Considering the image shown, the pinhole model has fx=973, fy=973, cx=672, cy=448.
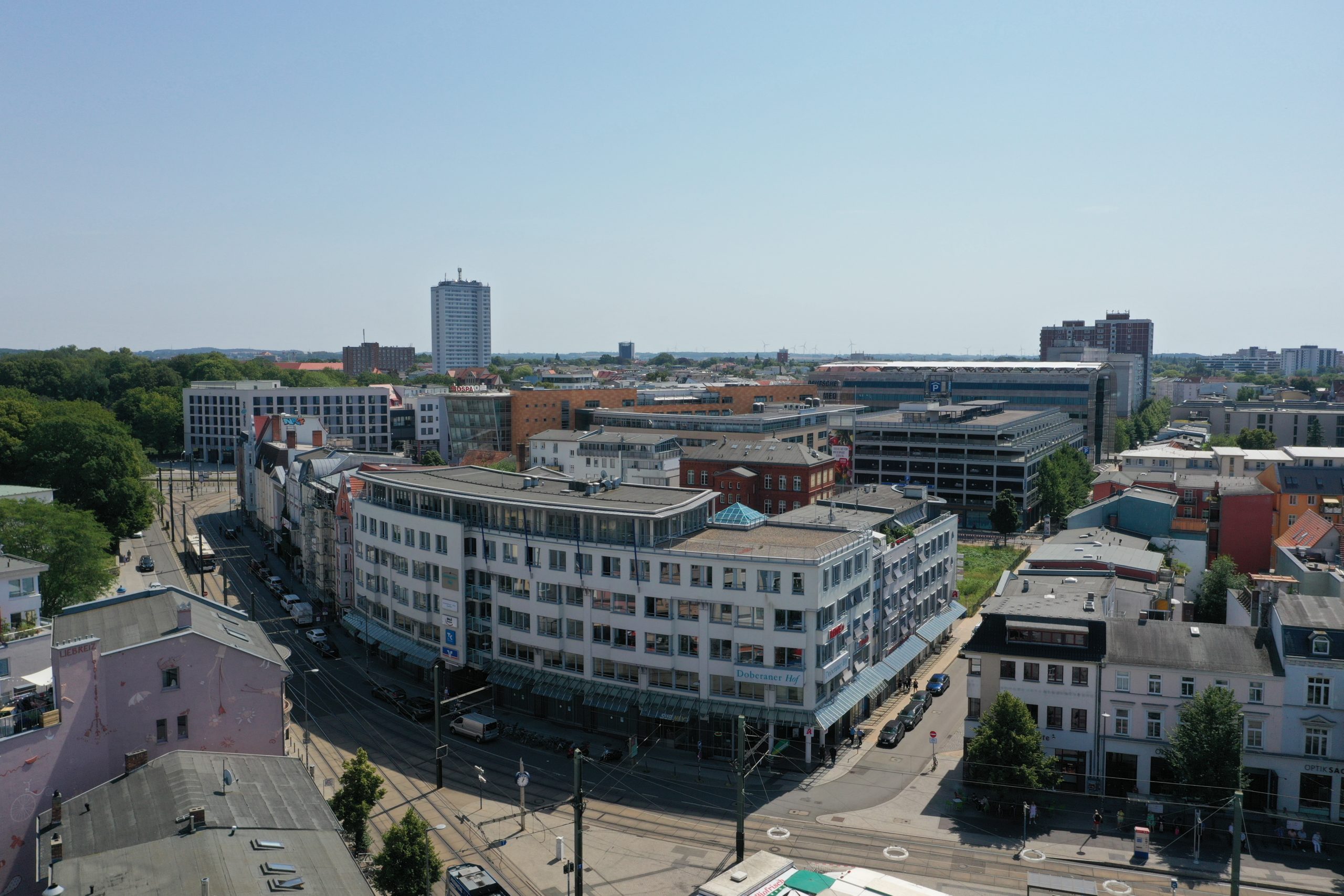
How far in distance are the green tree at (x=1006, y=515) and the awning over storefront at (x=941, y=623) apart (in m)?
38.6

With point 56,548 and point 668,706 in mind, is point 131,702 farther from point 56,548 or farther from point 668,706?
point 56,548

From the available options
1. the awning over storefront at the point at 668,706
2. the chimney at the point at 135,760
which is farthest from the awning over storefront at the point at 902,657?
the chimney at the point at 135,760

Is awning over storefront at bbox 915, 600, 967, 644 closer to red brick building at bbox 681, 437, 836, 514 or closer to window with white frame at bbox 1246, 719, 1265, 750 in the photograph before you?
red brick building at bbox 681, 437, 836, 514

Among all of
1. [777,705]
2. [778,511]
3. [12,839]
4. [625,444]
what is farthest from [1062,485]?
[12,839]

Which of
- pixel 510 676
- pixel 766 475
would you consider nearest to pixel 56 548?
pixel 510 676

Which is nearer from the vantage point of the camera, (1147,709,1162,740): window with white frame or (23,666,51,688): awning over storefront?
(23,666,51,688): awning over storefront

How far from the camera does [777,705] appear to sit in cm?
6162

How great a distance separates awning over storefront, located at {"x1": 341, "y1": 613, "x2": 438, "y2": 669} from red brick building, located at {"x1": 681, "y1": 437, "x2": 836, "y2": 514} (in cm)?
4590

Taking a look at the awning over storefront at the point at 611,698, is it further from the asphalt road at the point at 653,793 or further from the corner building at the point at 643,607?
the asphalt road at the point at 653,793

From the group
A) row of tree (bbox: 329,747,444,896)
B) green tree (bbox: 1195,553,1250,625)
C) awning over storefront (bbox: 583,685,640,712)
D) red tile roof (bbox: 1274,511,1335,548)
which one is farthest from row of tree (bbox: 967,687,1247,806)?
red tile roof (bbox: 1274,511,1335,548)

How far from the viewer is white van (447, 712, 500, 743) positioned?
214 feet

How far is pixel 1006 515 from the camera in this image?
132 metres

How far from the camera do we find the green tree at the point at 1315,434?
195125mm

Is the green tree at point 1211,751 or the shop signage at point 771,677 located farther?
the shop signage at point 771,677
